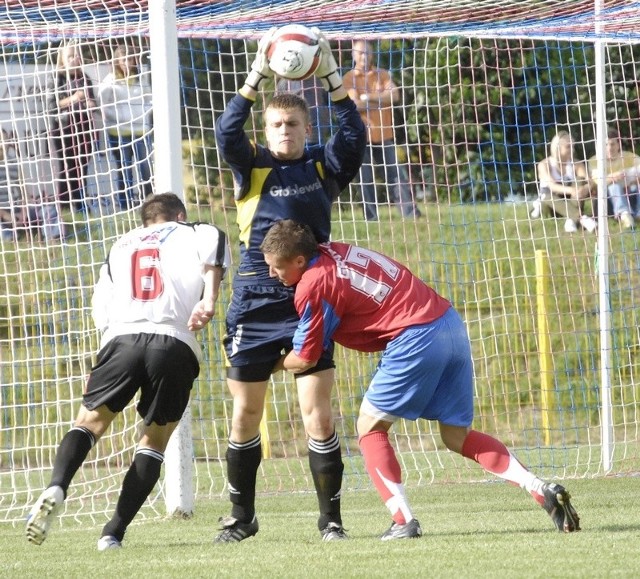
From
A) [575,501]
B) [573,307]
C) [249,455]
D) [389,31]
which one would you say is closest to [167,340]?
[249,455]

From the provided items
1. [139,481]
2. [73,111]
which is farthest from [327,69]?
[73,111]

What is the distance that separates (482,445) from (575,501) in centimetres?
200

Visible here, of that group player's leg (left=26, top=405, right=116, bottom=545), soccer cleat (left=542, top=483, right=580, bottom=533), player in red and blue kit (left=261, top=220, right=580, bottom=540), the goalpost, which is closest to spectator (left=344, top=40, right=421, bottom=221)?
the goalpost

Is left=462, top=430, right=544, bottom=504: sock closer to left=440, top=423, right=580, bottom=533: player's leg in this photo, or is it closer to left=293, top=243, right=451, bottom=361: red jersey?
left=440, top=423, right=580, bottom=533: player's leg

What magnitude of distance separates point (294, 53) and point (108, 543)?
2343mm

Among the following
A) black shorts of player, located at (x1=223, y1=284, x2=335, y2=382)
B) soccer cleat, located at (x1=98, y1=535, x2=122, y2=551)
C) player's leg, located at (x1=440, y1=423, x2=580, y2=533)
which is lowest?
soccer cleat, located at (x1=98, y1=535, x2=122, y2=551)

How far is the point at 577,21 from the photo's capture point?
8820 mm

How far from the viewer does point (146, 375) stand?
555 cm

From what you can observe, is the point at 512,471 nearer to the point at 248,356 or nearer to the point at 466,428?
the point at 466,428

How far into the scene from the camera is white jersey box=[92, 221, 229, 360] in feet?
18.3

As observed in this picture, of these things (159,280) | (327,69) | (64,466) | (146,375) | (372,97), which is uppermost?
(372,97)

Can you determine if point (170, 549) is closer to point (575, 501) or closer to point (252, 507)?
point (252, 507)

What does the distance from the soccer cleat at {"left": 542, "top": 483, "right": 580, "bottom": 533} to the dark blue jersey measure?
1505 millimetres

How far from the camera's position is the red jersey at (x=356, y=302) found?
5.27 metres
